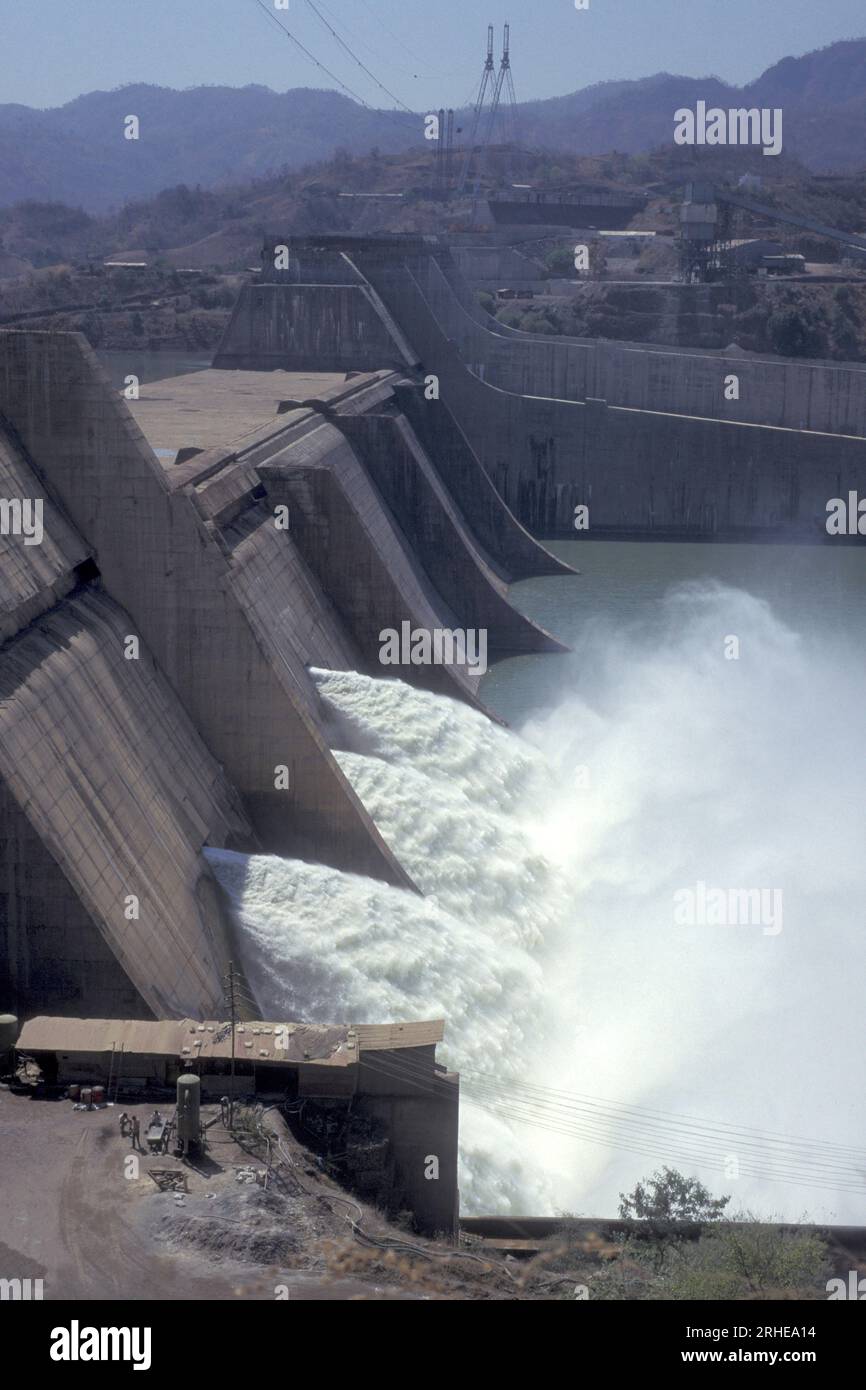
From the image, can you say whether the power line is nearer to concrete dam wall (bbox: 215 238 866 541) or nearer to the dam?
the dam

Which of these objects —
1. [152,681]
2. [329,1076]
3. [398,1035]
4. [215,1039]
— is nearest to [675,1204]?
[398,1035]

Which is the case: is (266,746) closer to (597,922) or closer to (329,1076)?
(597,922)

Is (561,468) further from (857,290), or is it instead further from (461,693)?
Answer: (857,290)

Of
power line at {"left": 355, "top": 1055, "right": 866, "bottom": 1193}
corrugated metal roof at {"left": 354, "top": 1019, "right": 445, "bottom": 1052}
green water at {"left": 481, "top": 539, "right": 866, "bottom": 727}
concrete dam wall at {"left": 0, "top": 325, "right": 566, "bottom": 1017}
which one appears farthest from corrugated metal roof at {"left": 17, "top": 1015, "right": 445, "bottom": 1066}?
green water at {"left": 481, "top": 539, "right": 866, "bottom": 727}

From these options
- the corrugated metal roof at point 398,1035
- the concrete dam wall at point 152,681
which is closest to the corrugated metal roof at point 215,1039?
the corrugated metal roof at point 398,1035

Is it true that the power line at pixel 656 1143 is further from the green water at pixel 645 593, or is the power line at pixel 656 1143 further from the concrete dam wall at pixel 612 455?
the concrete dam wall at pixel 612 455
